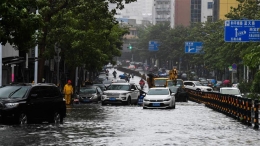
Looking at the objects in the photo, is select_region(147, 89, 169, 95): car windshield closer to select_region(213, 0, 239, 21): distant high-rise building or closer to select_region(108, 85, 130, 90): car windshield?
select_region(108, 85, 130, 90): car windshield

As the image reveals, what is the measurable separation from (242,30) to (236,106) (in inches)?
755

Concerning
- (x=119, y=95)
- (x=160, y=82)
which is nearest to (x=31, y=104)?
(x=119, y=95)

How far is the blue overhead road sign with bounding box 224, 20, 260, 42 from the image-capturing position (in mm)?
51562

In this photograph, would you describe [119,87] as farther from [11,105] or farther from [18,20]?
[18,20]

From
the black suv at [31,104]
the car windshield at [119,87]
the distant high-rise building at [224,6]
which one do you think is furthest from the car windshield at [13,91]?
the distant high-rise building at [224,6]

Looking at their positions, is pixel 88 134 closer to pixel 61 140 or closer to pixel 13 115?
pixel 61 140

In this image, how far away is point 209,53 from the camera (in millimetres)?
104000

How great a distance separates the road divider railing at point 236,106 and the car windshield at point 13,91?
28.3 feet

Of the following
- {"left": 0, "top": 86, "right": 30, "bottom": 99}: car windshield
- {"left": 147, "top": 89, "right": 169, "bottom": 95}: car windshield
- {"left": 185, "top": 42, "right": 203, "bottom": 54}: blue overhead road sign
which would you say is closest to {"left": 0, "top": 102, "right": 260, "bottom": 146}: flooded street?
{"left": 0, "top": 86, "right": 30, "bottom": 99}: car windshield

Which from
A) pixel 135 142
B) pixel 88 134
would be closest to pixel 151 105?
pixel 88 134

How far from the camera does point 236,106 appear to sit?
Answer: 34.1m

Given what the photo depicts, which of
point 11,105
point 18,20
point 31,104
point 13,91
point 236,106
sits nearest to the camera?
point 18,20

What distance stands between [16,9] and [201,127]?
841 cm

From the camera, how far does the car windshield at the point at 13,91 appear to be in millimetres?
27328
